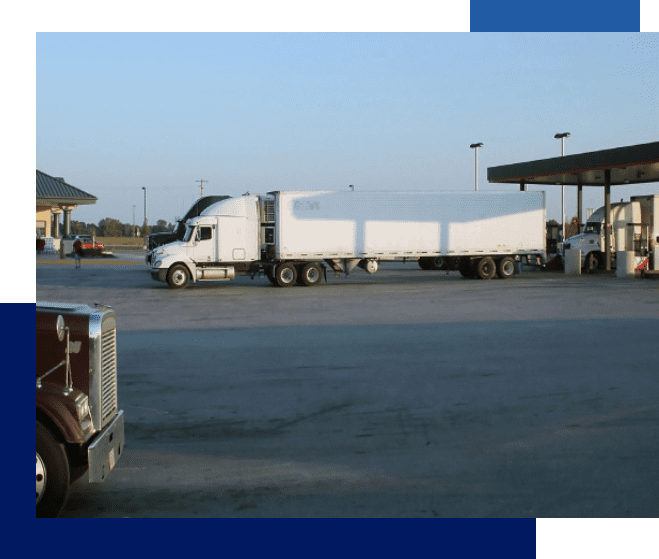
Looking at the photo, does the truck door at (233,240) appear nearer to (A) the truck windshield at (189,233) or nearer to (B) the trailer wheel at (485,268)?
(A) the truck windshield at (189,233)

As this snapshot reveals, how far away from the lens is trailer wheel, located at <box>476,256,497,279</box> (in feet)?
108

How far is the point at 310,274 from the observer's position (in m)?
29.9

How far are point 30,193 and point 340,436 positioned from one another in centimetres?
447

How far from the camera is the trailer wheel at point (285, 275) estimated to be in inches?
1162

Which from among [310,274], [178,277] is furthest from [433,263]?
[178,277]

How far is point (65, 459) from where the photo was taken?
486cm

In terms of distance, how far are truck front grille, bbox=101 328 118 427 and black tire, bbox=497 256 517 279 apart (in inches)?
1140

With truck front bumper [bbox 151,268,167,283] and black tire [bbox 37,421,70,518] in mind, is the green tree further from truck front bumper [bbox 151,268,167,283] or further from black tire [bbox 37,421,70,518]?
black tire [bbox 37,421,70,518]

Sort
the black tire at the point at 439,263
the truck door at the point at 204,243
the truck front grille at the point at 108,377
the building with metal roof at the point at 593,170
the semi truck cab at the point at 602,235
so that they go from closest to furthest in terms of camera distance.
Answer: the truck front grille at the point at 108,377 < the truck door at the point at 204,243 < the building with metal roof at the point at 593,170 < the black tire at the point at 439,263 < the semi truck cab at the point at 602,235

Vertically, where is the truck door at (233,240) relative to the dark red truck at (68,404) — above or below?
above

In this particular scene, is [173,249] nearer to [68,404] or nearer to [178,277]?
[178,277]

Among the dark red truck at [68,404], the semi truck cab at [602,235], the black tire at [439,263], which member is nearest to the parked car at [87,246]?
the black tire at [439,263]

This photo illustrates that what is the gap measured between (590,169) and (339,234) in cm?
1389

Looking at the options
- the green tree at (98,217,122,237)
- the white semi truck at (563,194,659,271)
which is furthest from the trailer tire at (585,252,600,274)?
the green tree at (98,217,122,237)
